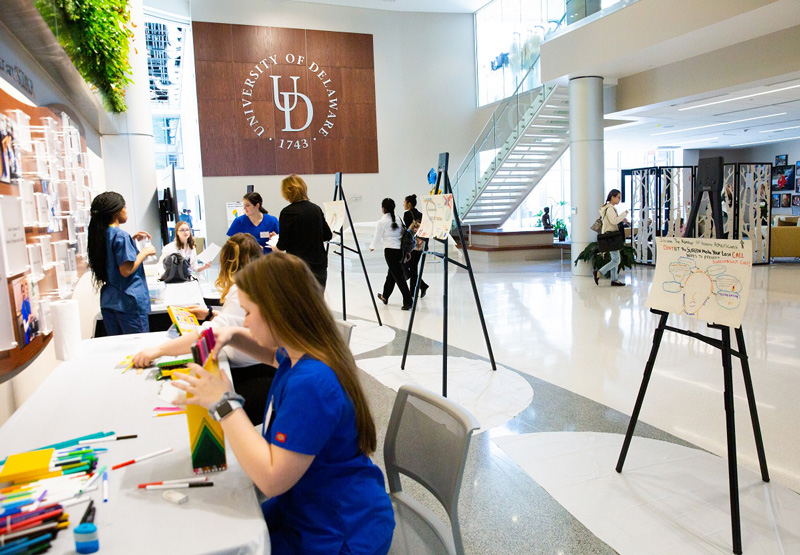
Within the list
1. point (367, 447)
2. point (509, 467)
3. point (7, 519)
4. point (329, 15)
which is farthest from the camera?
point (329, 15)

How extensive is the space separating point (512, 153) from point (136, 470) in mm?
12168

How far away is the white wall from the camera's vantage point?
14.5 m

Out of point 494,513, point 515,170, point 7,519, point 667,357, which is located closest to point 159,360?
point 7,519

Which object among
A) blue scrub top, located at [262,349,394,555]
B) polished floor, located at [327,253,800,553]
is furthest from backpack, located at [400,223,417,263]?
blue scrub top, located at [262,349,394,555]

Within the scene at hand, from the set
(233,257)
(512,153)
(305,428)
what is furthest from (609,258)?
(305,428)

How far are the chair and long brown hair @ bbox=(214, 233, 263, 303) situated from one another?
1368mm

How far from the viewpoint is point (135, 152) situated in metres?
7.14

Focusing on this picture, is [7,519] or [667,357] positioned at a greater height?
[7,519]

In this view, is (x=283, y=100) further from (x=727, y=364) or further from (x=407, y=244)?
(x=727, y=364)

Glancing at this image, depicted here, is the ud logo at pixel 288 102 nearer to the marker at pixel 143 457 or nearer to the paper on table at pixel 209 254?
the paper on table at pixel 209 254

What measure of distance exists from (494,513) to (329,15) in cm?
1461

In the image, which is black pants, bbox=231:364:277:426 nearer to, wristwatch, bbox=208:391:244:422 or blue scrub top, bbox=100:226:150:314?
blue scrub top, bbox=100:226:150:314

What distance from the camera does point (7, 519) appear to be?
107cm

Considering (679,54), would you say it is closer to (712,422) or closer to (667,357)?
(667,357)
